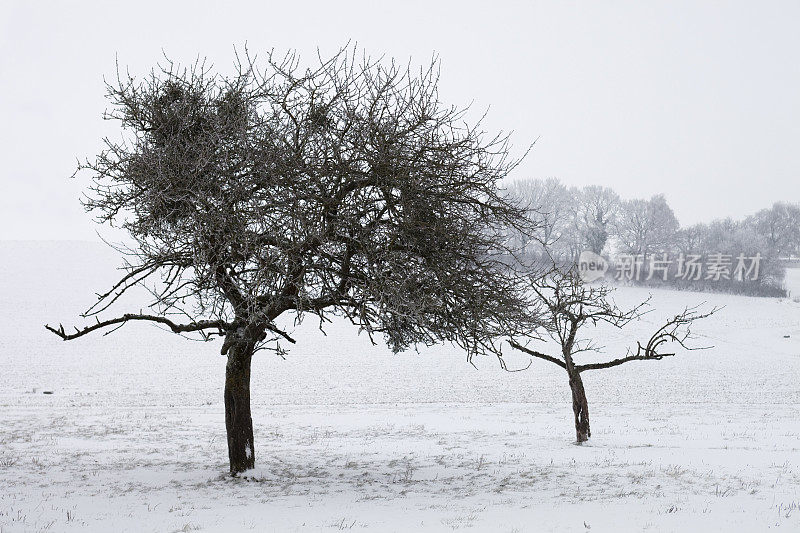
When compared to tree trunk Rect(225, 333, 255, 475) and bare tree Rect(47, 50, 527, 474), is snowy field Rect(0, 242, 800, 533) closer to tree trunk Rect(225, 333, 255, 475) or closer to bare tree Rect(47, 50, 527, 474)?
tree trunk Rect(225, 333, 255, 475)

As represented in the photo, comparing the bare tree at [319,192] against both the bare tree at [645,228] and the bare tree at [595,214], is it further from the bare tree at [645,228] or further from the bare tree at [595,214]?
the bare tree at [645,228]

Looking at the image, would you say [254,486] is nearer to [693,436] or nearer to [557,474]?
[557,474]

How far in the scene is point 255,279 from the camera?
10141 mm

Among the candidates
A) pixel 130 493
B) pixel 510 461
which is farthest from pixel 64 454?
pixel 510 461

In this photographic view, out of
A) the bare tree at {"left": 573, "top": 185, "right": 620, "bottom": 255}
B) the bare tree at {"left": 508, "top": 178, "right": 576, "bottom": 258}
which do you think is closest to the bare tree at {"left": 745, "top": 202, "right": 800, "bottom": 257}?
the bare tree at {"left": 573, "top": 185, "right": 620, "bottom": 255}

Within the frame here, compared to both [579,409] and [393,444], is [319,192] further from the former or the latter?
[579,409]

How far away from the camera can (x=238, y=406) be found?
1241cm

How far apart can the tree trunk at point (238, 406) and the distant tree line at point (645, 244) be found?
6236 centimetres

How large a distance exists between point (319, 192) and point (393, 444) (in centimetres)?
931

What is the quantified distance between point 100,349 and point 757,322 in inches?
2194

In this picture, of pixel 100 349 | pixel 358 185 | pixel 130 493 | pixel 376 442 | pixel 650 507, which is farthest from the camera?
pixel 100 349

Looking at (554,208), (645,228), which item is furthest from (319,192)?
(645,228)

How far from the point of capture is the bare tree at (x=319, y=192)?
10.1 metres

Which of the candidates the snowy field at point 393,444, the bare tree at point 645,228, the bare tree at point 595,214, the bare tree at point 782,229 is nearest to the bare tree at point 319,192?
the snowy field at point 393,444
